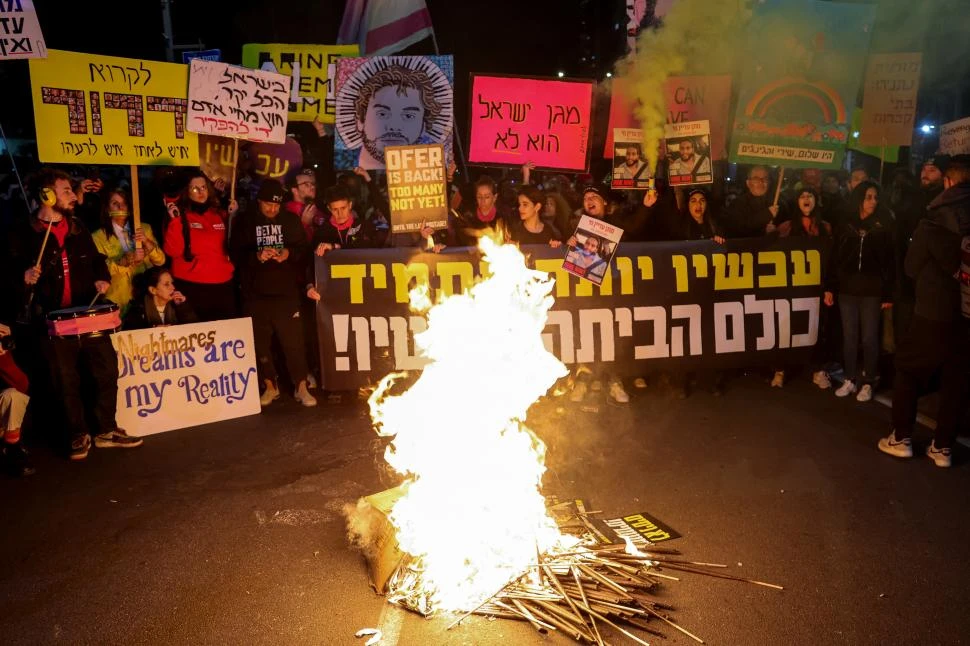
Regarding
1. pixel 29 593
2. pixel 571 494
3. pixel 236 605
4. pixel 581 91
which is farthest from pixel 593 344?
pixel 29 593

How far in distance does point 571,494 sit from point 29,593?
3.40 meters

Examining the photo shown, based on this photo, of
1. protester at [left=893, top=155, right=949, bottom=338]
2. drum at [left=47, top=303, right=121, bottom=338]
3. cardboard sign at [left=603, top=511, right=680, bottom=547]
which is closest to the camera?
cardboard sign at [left=603, top=511, right=680, bottom=547]

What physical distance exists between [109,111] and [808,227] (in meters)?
7.31

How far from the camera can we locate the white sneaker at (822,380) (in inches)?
305

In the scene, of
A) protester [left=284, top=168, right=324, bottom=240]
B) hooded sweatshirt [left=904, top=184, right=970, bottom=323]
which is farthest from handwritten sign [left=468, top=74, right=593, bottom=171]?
hooded sweatshirt [left=904, top=184, right=970, bottom=323]

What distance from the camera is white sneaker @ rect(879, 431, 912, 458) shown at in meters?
5.82

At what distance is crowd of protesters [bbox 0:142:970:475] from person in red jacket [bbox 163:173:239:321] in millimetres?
14

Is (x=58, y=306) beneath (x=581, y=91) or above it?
beneath

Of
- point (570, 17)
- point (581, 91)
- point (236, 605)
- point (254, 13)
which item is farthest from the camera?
point (570, 17)

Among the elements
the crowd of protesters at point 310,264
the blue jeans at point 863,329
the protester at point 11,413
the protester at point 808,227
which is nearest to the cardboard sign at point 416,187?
the crowd of protesters at point 310,264

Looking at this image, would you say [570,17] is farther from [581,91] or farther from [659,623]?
[659,623]

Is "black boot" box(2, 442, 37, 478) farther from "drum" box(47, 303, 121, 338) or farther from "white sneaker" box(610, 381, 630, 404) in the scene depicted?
"white sneaker" box(610, 381, 630, 404)

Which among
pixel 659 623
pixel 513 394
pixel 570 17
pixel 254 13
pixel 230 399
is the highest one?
pixel 570 17

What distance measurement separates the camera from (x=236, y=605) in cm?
394
